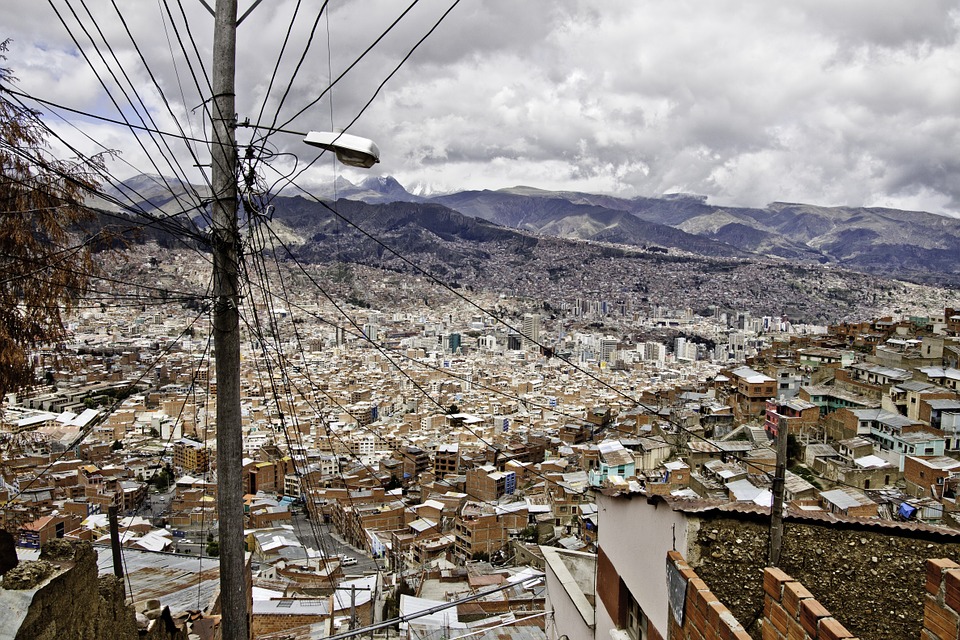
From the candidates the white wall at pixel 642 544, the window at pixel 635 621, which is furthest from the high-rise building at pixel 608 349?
the window at pixel 635 621

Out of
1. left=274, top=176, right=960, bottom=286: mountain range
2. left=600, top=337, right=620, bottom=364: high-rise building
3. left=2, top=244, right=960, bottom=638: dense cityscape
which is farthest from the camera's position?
left=274, top=176, right=960, bottom=286: mountain range

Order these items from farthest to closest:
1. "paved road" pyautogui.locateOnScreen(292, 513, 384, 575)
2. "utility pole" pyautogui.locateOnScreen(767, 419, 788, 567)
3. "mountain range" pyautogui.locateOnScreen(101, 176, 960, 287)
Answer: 1. "mountain range" pyautogui.locateOnScreen(101, 176, 960, 287)
2. "paved road" pyautogui.locateOnScreen(292, 513, 384, 575)
3. "utility pole" pyautogui.locateOnScreen(767, 419, 788, 567)

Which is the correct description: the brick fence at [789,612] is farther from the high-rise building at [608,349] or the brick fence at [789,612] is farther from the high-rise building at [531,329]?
the high-rise building at [531,329]

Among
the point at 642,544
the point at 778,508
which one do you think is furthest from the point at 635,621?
the point at 778,508

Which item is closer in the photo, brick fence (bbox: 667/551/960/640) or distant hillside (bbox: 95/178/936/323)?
brick fence (bbox: 667/551/960/640)

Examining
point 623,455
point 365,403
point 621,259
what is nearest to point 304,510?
point 623,455

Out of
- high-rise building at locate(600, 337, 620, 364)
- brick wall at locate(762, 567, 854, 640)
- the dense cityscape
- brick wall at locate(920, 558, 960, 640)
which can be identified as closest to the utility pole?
the dense cityscape

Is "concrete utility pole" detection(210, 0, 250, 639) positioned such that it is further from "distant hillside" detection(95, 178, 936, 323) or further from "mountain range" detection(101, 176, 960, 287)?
"mountain range" detection(101, 176, 960, 287)
